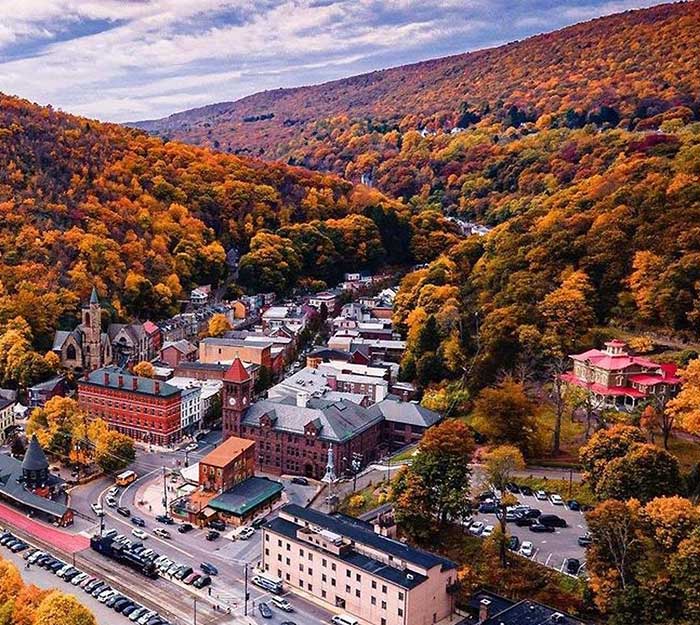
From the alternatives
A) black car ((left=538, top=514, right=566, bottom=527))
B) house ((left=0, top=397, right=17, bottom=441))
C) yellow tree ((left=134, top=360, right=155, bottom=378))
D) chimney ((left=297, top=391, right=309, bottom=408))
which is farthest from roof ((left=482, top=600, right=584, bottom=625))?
house ((left=0, top=397, right=17, bottom=441))

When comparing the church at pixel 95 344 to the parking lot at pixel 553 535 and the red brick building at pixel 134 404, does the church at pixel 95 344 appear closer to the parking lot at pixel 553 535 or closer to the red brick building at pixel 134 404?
the red brick building at pixel 134 404

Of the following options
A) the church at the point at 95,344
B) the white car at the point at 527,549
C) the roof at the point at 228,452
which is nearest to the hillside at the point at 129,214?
the church at the point at 95,344

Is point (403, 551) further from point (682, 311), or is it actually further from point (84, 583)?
point (682, 311)

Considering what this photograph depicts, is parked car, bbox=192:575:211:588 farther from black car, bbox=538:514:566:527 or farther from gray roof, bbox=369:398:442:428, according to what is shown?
gray roof, bbox=369:398:442:428

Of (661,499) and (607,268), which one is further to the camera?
(607,268)

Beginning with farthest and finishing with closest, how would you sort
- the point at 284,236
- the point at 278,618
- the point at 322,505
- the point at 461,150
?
the point at 461,150, the point at 284,236, the point at 322,505, the point at 278,618

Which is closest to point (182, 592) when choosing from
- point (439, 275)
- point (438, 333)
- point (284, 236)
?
point (438, 333)
